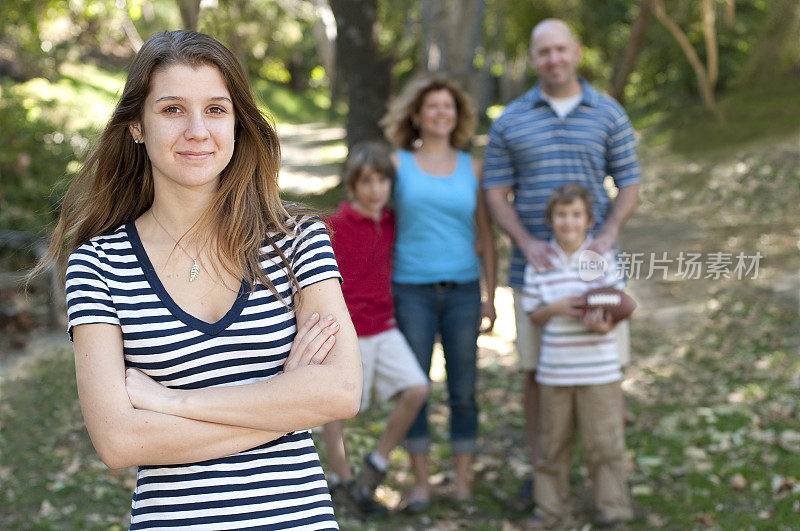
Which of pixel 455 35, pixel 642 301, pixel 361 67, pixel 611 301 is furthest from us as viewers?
pixel 361 67

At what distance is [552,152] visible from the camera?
4.74 m

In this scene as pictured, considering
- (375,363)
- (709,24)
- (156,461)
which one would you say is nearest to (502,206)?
(375,363)

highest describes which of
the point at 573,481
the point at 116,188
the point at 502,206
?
the point at 116,188

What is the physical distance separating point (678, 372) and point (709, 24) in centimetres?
564

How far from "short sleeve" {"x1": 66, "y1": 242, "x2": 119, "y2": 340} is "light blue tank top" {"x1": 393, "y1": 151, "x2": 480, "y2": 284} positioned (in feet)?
9.07

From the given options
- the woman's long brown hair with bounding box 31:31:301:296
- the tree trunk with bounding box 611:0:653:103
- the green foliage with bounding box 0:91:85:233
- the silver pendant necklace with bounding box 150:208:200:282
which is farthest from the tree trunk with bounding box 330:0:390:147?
the silver pendant necklace with bounding box 150:208:200:282

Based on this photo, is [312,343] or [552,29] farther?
[552,29]

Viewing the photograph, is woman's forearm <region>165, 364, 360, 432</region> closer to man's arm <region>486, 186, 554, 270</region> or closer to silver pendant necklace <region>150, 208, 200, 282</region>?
silver pendant necklace <region>150, 208, 200, 282</region>

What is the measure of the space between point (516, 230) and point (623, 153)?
0.73m

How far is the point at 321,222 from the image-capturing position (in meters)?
2.21

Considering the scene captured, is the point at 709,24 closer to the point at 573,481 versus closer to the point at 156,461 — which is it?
the point at 573,481

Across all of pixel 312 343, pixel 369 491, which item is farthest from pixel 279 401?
pixel 369 491

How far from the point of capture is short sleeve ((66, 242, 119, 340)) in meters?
1.99

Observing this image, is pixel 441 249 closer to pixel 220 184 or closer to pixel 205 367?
pixel 220 184
